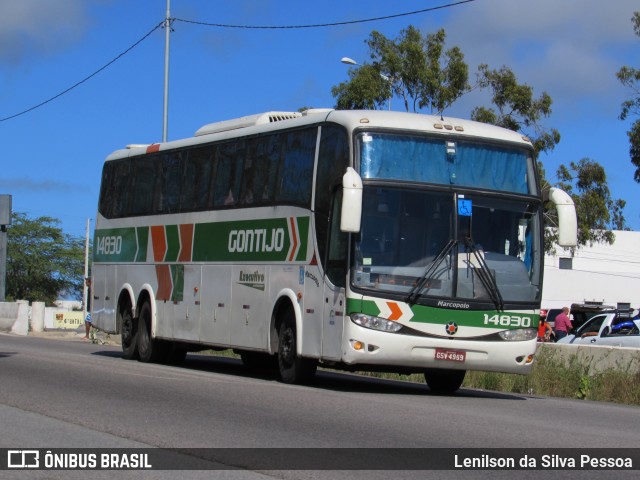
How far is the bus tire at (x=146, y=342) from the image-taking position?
21.9m

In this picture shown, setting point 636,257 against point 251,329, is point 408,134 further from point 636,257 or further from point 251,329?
point 636,257

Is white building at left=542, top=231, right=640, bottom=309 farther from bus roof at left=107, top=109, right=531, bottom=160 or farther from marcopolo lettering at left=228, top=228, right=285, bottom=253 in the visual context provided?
bus roof at left=107, top=109, right=531, bottom=160

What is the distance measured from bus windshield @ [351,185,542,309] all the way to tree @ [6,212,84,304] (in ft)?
277

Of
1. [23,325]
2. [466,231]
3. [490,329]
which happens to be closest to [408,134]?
[466,231]

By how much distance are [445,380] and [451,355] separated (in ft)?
7.14

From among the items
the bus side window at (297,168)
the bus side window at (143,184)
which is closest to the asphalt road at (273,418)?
the bus side window at (297,168)

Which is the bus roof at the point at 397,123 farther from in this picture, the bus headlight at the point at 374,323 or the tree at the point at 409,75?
the tree at the point at 409,75

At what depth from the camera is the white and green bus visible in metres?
15.3

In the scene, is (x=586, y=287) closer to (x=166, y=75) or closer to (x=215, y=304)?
(x=166, y=75)

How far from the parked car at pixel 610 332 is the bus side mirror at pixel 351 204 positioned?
12999 millimetres

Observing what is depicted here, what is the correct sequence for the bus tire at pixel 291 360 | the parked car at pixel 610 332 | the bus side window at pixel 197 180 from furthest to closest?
the parked car at pixel 610 332, the bus side window at pixel 197 180, the bus tire at pixel 291 360

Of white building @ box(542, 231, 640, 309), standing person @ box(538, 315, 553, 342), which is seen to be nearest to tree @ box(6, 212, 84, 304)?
white building @ box(542, 231, 640, 309)

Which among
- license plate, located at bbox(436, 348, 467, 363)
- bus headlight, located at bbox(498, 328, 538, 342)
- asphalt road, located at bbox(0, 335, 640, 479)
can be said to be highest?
bus headlight, located at bbox(498, 328, 538, 342)

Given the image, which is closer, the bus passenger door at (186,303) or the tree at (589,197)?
the bus passenger door at (186,303)
